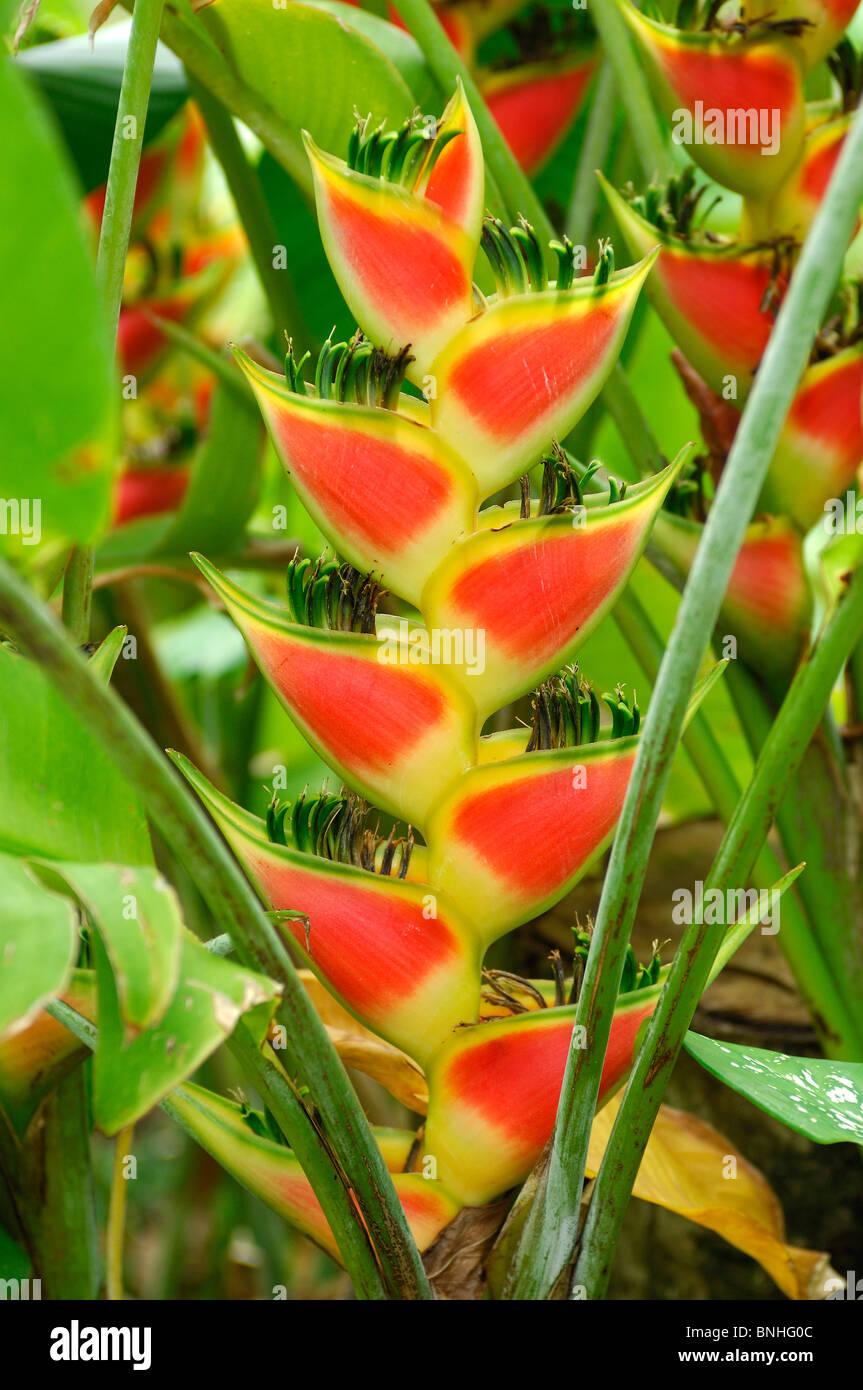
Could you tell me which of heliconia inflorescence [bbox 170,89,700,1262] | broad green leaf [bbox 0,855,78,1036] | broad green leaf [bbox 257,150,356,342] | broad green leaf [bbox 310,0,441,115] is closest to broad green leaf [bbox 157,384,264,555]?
broad green leaf [bbox 257,150,356,342]

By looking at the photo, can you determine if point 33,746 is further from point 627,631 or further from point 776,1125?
point 776,1125

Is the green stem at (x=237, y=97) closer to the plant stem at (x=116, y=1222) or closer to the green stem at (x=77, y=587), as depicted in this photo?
the green stem at (x=77, y=587)

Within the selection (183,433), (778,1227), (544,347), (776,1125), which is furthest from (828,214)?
(183,433)

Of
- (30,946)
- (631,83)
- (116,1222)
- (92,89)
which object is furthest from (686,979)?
(92,89)

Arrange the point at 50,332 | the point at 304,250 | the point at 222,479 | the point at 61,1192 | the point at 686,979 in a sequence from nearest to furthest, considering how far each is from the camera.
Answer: the point at 50,332
the point at 686,979
the point at 61,1192
the point at 222,479
the point at 304,250

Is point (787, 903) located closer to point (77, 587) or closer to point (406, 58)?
point (77, 587)

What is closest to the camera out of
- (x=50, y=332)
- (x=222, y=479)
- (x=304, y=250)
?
(x=50, y=332)
